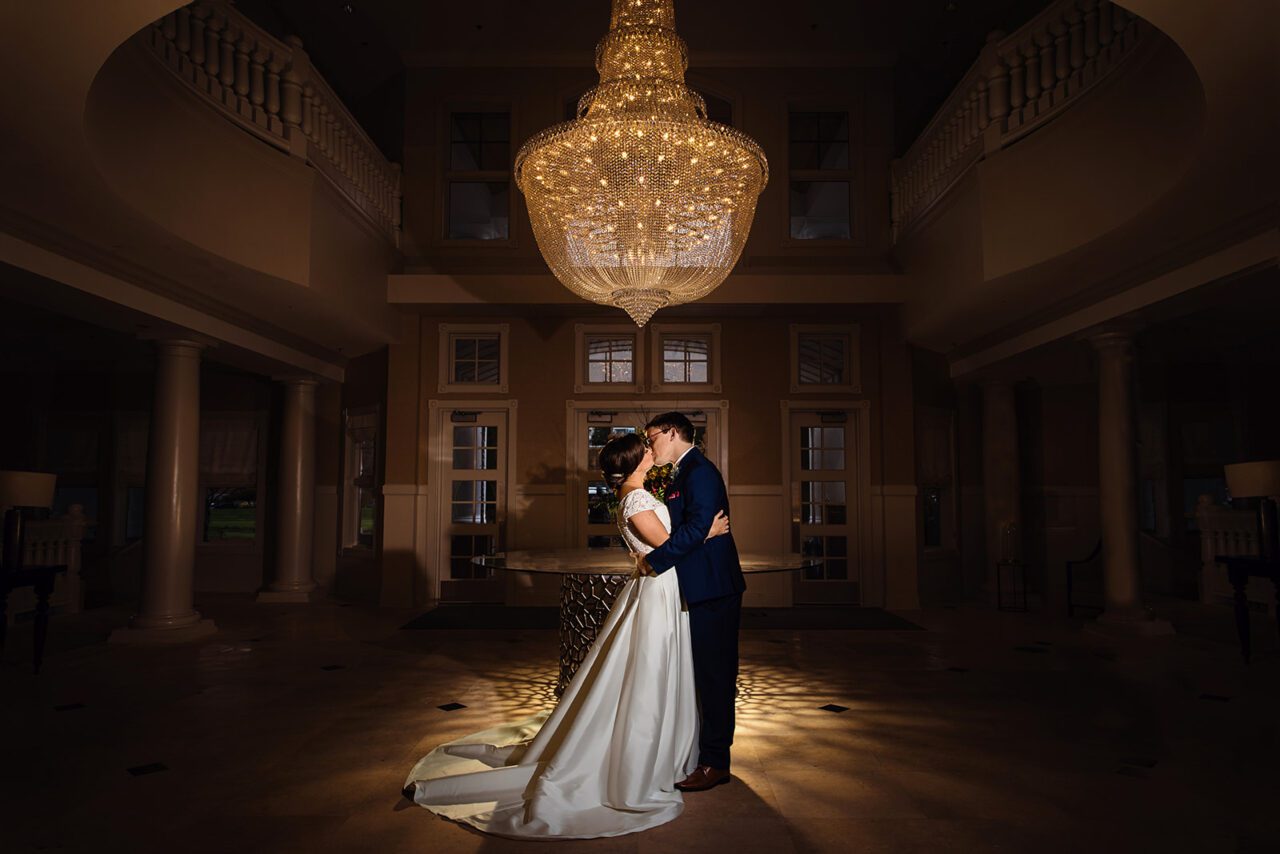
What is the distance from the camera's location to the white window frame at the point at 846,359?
8.42 meters

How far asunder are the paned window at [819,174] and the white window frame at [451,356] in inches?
131

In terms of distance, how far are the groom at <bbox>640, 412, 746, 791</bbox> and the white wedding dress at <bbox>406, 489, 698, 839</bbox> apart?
5 cm

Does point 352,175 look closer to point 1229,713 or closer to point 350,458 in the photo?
point 350,458

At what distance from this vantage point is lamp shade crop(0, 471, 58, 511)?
543 cm

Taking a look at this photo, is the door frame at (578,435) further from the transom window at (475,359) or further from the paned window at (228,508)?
the paned window at (228,508)

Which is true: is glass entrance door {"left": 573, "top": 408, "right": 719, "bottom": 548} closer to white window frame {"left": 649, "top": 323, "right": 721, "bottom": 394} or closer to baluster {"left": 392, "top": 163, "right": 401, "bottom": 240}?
white window frame {"left": 649, "top": 323, "right": 721, "bottom": 394}

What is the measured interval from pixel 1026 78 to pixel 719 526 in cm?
447

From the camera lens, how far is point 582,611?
427 centimetres

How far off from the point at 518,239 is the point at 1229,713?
6948mm

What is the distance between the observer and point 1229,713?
4.18m

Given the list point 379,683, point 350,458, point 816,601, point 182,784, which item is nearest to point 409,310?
point 350,458

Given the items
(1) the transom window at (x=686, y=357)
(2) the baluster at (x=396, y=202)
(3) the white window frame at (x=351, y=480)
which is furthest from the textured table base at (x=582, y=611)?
(2) the baluster at (x=396, y=202)

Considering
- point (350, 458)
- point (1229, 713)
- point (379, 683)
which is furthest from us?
point (350, 458)

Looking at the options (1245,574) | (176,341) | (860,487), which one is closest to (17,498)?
(176,341)
